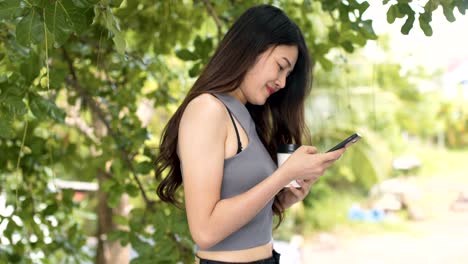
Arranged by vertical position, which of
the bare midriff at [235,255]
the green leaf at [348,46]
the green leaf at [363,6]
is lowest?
the bare midriff at [235,255]

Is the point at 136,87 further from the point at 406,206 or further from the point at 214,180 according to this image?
the point at 406,206

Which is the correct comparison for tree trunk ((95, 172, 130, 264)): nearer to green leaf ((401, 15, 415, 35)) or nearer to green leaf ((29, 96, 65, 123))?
green leaf ((29, 96, 65, 123))

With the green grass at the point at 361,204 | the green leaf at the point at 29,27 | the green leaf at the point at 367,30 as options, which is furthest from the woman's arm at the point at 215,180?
the green grass at the point at 361,204

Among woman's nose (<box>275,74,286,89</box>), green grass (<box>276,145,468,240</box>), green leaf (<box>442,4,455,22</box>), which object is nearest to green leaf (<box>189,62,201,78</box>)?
woman's nose (<box>275,74,286,89</box>)

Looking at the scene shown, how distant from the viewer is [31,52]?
131 cm

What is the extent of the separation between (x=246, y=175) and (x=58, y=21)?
0.32m

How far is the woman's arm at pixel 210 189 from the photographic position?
961 mm

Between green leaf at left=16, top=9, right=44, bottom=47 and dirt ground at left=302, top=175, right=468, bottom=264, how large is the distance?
8318 mm

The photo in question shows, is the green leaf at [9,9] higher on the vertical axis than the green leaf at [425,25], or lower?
higher

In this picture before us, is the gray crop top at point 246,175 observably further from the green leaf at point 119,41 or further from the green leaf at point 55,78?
the green leaf at point 55,78

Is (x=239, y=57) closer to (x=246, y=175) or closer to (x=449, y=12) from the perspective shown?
(x=246, y=175)

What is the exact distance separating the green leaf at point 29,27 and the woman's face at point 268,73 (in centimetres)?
30

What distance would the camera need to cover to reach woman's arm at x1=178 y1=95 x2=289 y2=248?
0.96 m

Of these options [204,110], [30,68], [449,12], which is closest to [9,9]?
[204,110]
